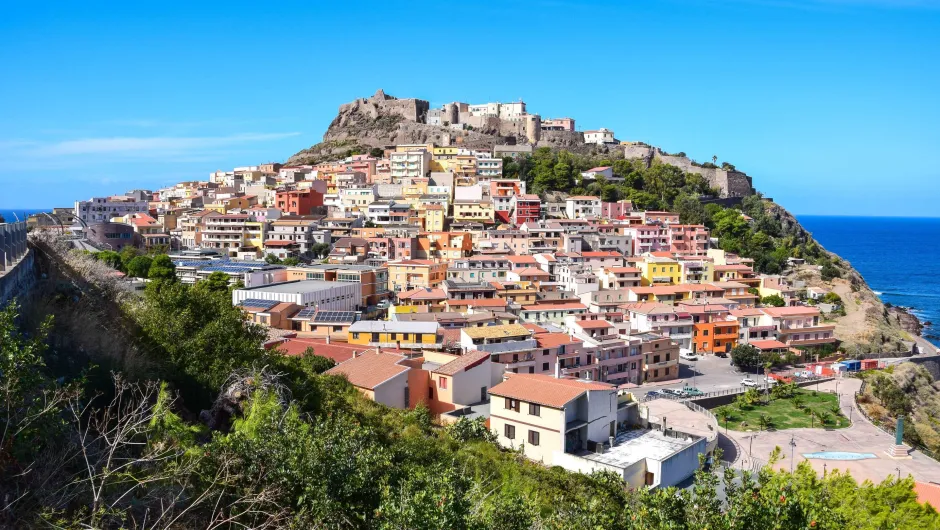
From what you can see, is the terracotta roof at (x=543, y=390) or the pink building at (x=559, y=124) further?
the pink building at (x=559, y=124)

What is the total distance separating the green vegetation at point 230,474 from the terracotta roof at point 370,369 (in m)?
5.95

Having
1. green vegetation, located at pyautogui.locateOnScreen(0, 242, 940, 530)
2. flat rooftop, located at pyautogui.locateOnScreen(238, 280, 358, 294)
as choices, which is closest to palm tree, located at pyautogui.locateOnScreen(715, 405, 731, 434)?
green vegetation, located at pyautogui.locateOnScreen(0, 242, 940, 530)

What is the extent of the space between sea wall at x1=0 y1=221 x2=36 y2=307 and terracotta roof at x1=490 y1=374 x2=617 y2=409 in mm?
11755

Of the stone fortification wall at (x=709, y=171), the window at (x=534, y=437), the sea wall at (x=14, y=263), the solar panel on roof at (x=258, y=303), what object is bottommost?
the window at (x=534, y=437)

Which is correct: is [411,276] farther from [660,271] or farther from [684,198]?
[684,198]

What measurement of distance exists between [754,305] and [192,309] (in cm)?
3699

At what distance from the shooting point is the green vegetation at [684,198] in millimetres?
56688

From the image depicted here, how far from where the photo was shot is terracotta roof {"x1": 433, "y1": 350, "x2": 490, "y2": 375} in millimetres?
21003

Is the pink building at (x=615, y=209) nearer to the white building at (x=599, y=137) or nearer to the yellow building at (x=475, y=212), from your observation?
the yellow building at (x=475, y=212)

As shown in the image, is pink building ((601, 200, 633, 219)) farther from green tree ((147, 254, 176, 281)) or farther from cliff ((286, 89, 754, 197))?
green tree ((147, 254, 176, 281))

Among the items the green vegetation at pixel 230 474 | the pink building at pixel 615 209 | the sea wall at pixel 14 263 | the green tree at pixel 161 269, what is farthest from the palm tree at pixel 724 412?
the pink building at pixel 615 209

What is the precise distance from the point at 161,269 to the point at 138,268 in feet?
7.99

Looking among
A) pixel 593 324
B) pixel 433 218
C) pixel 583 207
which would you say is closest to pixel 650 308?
pixel 593 324

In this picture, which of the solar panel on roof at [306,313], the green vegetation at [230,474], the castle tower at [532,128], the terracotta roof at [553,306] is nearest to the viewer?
the green vegetation at [230,474]
